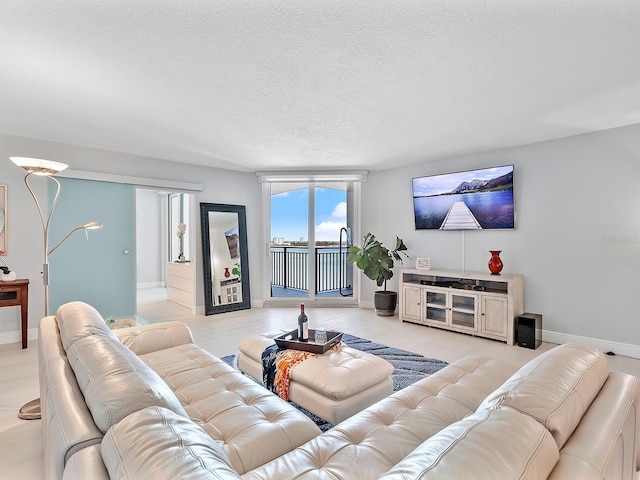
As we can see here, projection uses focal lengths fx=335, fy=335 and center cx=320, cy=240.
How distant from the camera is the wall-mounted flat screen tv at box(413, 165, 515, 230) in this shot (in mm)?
4180

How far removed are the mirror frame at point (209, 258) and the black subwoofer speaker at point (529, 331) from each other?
12.9 feet

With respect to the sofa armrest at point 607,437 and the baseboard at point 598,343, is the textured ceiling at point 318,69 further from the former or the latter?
the baseboard at point 598,343

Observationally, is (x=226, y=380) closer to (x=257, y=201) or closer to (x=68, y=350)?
(x=68, y=350)

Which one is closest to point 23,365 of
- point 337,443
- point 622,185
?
point 337,443

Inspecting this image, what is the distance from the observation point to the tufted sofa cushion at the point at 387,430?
113 cm

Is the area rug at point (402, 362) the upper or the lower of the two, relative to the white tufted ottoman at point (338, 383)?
lower

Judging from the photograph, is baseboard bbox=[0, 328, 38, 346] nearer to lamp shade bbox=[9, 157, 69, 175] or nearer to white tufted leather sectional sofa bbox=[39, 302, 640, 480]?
lamp shade bbox=[9, 157, 69, 175]

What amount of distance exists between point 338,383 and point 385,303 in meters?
3.28

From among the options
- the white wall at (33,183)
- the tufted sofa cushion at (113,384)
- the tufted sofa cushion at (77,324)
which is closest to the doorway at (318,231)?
the white wall at (33,183)

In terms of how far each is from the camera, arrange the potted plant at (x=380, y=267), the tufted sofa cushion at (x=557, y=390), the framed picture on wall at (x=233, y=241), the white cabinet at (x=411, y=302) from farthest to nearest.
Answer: the framed picture on wall at (x=233, y=241)
the potted plant at (x=380, y=267)
the white cabinet at (x=411, y=302)
the tufted sofa cushion at (x=557, y=390)

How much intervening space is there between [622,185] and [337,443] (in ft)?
12.9

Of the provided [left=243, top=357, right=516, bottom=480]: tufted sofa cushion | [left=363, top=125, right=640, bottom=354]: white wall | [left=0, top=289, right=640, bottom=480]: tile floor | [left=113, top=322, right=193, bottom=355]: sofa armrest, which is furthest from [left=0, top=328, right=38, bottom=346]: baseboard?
[left=363, top=125, right=640, bottom=354]: white wall

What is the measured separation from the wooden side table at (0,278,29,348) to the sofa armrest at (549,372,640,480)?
15.1 ft

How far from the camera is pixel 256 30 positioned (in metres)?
1.82
